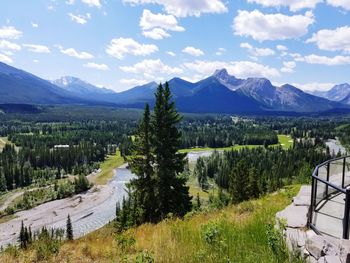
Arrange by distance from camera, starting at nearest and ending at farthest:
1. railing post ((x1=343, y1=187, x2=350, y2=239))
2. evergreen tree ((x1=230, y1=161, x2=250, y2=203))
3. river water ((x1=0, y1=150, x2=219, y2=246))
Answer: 1. railing post ((x1=343, y1=187, x2=350, y2=239))
2. evergreen tree ((x1=230, y1=161, x2=250, y2=203))
3. river water ((x1=0, y1=150, x2=219, y2=246))

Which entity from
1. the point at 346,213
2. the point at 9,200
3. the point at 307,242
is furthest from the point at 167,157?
the point at 9,200

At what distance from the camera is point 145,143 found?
40.6m

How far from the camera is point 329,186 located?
12.0 m

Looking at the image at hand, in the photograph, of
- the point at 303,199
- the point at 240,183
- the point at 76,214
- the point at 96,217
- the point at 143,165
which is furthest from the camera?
the point at 76,214

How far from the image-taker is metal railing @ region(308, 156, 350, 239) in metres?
9.48

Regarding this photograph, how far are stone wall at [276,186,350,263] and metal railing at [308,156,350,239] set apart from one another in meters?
0.44

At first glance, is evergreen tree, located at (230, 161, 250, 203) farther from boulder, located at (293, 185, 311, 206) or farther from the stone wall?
the stone wall

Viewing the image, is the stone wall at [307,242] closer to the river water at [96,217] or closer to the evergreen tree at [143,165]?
the evergreen tree at [143,165]

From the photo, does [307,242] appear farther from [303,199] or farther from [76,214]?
[76,214]

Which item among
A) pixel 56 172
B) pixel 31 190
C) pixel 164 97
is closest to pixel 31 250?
pixel 164 97

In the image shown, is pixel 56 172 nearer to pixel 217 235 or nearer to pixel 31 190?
pixel 31 190

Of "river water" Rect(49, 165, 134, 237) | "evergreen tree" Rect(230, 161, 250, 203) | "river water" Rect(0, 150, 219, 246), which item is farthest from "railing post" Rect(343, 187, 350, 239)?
"river water" Rect(49, 165, 134, 237)

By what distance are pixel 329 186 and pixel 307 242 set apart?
12.4 feet

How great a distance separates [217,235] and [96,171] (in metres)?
191
